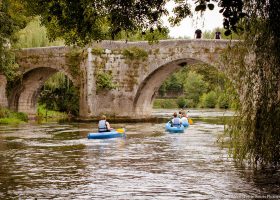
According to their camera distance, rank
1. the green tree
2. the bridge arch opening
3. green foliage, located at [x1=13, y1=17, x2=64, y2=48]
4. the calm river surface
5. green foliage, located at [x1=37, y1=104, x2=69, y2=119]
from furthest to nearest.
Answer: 1. the green tree
2. green foliage, located at [x1=37, y1=104, x2=69, y2=119]
3. green foliage, located at [x1=13, y1=17, x2=64, y2=48]
4. the bridge arch opening
5. the calm river surface

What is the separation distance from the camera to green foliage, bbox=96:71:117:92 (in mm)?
28094

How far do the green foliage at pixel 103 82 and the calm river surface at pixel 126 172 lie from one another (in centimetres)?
1055

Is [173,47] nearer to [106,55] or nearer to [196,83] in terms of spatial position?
[106,55]

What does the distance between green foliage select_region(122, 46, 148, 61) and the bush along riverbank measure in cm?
698

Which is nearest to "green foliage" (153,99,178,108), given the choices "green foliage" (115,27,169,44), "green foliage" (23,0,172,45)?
"green foliage" (115,27,169,44)

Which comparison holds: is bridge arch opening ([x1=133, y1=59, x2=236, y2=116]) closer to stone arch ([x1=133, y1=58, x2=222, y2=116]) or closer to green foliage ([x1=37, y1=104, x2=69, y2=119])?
stone arch ([x1=133, y1=58, x2=222, y2=116])

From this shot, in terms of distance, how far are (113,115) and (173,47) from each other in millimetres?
5073

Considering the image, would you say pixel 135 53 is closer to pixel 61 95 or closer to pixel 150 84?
pixel 150 84

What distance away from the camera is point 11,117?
29.4m

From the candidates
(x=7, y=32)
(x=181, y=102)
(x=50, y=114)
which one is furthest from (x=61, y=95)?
(x=181, y=102)

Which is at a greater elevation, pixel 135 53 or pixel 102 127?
pixel 135 53

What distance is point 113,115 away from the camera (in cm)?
2834

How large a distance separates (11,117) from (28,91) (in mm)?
4264

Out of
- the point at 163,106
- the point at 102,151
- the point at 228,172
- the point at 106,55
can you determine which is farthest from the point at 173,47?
the point at 163,106
